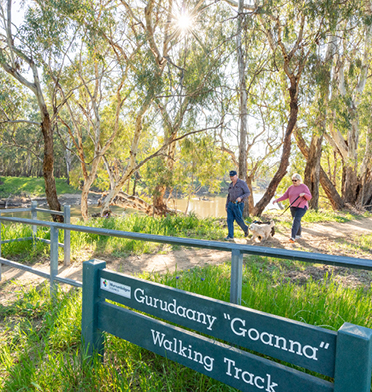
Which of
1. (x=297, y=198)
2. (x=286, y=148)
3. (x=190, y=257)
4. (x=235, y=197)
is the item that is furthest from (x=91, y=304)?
(x=286, y=148)

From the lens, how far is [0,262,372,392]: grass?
83.4 inches

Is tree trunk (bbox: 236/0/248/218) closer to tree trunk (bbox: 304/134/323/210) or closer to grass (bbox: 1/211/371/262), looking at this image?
grass (bbox: 1/211/371/262)

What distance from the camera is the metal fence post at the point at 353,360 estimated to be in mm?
1238

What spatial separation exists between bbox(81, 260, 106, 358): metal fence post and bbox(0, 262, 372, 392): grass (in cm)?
10

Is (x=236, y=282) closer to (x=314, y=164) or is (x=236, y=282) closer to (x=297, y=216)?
(x=297, y=216)

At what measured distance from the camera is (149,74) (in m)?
9.96

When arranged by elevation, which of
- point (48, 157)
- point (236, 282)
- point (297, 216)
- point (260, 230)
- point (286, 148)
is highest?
point (286, 148)

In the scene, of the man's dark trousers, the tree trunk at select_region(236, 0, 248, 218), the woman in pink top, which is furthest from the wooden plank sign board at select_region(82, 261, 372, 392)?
the tree trunk at select_region(236, 0, 248, 218)

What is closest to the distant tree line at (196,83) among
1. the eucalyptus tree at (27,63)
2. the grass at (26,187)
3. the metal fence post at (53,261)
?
the eucalyptus tree at (27,63)

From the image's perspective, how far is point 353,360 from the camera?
126cm

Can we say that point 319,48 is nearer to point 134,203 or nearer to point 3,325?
point 134,203

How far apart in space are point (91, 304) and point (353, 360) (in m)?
1.50

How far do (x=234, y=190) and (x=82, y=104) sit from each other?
13079 millimetres

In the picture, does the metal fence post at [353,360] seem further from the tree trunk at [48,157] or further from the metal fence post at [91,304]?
the tree trunk at [48,157]
